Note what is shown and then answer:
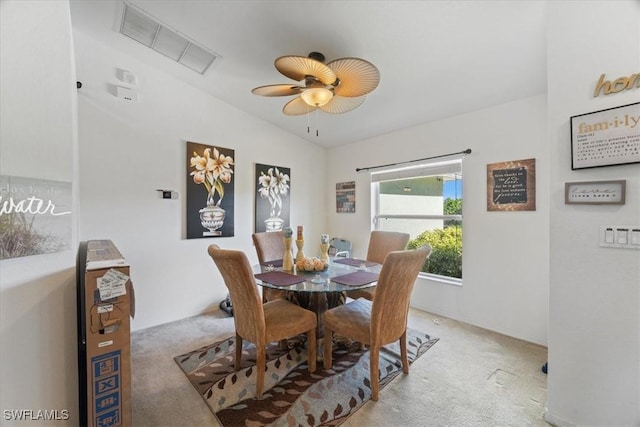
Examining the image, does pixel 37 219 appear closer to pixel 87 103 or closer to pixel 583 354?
pixel 87 103

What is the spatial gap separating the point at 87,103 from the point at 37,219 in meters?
2.08

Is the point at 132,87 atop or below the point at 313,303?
atop

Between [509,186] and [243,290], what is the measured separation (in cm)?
268

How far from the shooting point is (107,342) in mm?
1172

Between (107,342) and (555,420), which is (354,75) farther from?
(555,420)

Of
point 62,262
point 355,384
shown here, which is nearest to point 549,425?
point 355,384

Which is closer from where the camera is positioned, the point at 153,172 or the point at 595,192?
the point at 595,192

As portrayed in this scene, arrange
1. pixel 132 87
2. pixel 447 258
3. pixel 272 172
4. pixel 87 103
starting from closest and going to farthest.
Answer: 1. pixel 87 103
2. pixel 132 87
3. pixel 447 258
4. pixel 272 172

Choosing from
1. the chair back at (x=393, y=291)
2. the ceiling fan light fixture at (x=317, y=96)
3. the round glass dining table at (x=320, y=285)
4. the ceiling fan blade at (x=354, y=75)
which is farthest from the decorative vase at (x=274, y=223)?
the chair back at (x=393, y=291)

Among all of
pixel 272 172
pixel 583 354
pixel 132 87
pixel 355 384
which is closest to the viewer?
pixel 583 354

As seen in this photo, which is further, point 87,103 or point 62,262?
→ point 87,103

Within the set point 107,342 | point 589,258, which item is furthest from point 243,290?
point 589,258

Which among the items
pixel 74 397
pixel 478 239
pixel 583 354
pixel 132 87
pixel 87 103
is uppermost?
pixel 132 87

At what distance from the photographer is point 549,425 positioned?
151 cm
